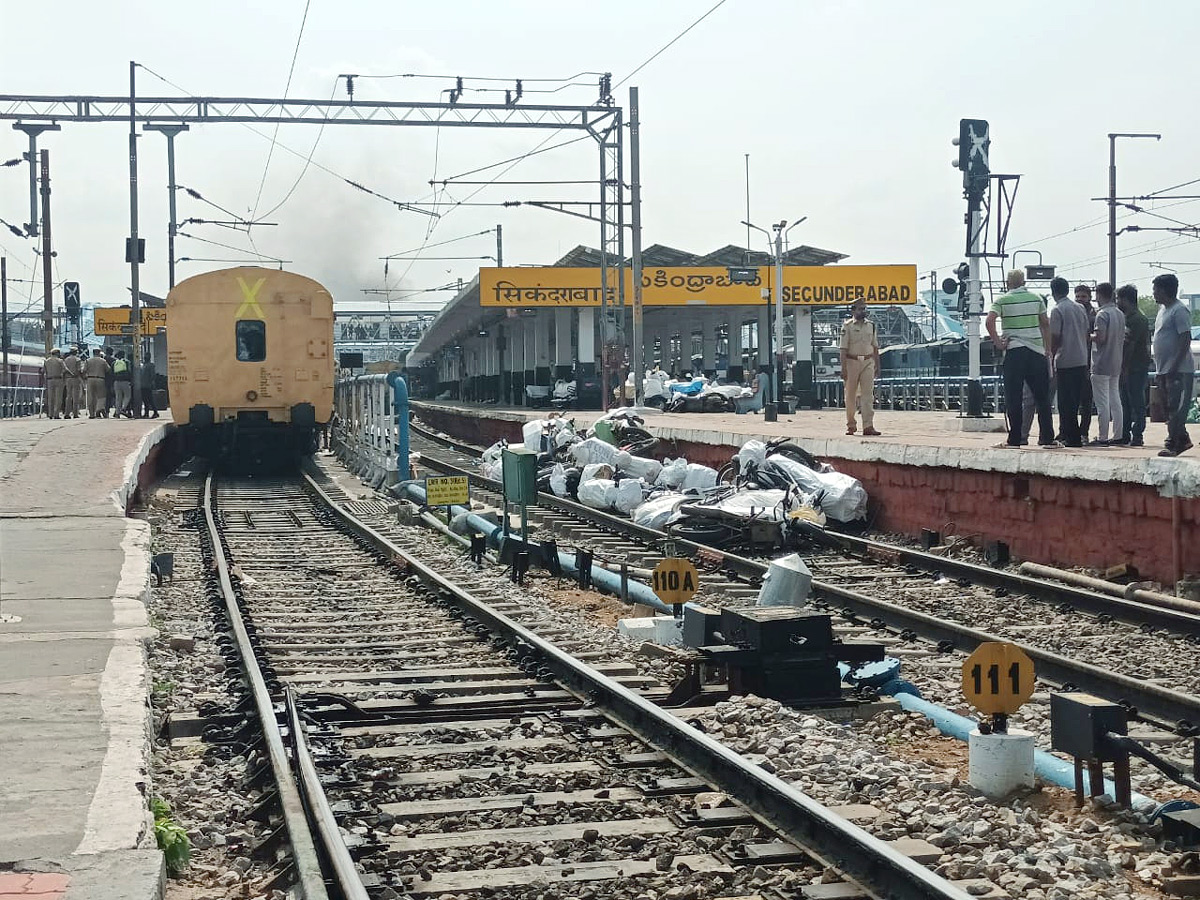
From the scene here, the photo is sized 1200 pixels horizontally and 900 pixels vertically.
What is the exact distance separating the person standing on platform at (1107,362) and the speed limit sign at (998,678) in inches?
336

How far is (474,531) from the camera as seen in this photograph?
50.3 feet

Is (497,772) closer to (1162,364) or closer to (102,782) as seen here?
(102,782)

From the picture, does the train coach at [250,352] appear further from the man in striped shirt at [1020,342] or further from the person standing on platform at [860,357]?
the man in striped shirt at [1020,342]

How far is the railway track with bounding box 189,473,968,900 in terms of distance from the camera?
4484mm

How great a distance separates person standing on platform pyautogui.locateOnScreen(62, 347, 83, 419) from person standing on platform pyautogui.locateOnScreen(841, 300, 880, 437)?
21.4 metres

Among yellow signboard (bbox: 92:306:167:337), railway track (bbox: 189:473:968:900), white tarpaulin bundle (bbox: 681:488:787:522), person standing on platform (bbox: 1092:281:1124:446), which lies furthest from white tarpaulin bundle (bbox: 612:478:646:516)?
yellow signboard (bbox: 92:306:167:337)

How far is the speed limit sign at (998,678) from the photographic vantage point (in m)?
5.53

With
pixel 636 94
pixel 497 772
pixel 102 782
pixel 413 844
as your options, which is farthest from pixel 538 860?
pixel 636 94

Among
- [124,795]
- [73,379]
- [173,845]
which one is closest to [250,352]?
[73,379]

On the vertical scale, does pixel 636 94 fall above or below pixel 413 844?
above

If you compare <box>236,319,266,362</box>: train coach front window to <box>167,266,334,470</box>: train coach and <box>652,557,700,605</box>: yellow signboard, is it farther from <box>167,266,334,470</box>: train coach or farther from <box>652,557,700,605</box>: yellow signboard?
<box>652,557,700,605</box>: yellow signboard

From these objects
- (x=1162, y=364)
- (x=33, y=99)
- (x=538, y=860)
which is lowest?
(x=538, y=860)

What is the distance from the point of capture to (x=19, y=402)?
3825 centimetres

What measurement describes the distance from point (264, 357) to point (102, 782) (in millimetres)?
19213
